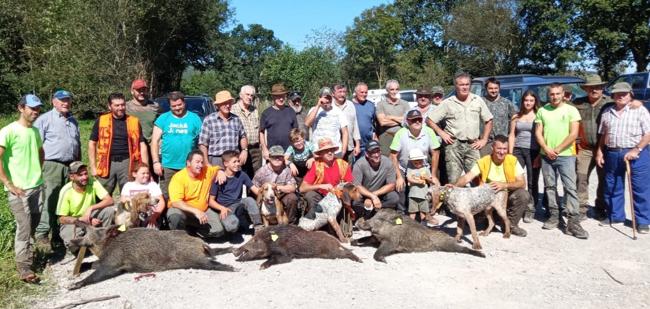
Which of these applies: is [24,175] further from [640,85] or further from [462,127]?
[640,85]

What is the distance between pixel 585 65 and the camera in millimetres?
34156

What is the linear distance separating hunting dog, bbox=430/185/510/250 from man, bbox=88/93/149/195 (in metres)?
4.18

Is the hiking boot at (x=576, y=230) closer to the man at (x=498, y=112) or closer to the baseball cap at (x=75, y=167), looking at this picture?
the man at (x=498, y=112)

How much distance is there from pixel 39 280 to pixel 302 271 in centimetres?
289

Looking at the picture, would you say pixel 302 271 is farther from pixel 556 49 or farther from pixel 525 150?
pixel 556 49

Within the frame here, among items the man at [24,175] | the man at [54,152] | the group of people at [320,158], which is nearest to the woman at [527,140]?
the group of people at [320,158]

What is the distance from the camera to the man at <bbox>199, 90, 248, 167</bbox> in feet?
24.4

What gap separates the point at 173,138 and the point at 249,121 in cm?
135

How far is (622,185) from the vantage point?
7.63 m

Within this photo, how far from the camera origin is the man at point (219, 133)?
7430 millimetres

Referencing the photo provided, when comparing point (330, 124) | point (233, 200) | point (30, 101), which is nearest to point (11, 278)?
point (30, 101)

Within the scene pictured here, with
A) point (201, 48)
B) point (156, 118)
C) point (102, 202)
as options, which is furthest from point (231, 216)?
point (201, 48)

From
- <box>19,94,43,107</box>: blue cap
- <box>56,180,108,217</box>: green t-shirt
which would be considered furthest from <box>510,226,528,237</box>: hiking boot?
<box>19,94,43,107</box>: blue cap

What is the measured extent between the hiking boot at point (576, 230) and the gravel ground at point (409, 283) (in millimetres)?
467
